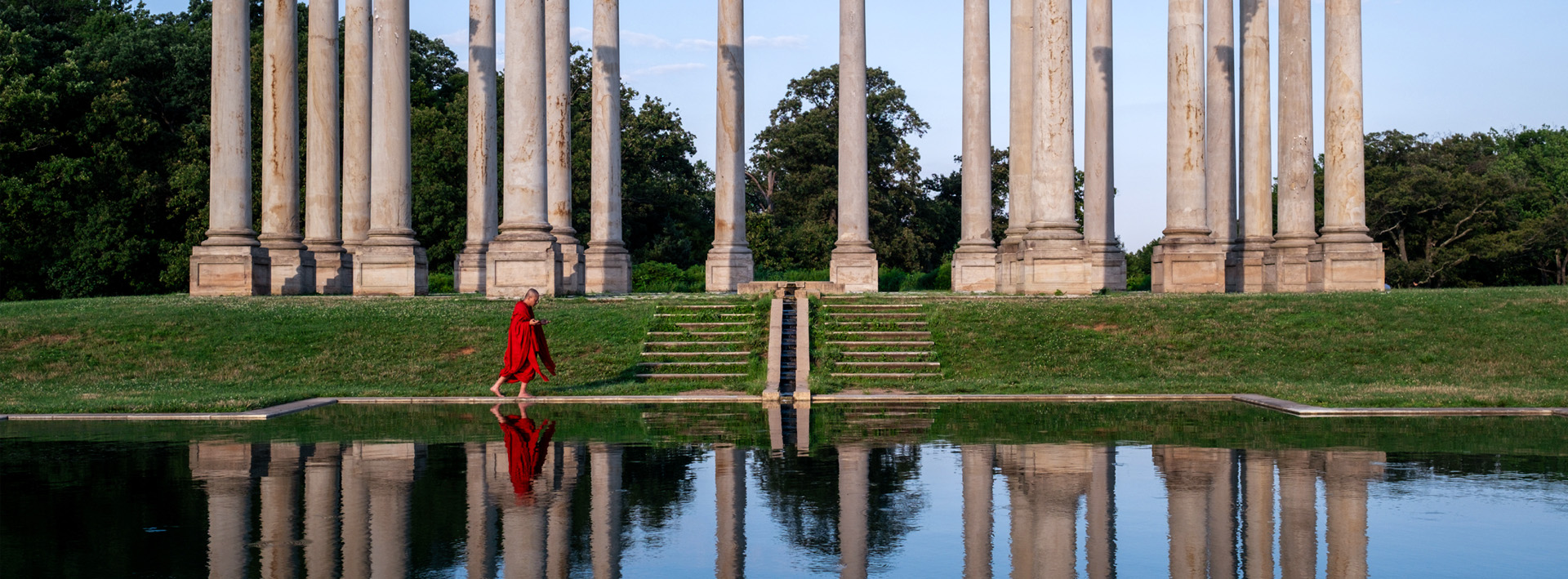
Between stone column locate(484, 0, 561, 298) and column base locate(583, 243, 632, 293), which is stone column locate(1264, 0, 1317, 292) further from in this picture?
stone column locate(484, 0, 561, 298)

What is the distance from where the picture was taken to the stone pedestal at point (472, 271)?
218 feet

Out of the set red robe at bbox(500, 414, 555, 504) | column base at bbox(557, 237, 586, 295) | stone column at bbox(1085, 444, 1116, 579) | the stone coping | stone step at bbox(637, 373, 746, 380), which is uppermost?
column base at bbox(557, 237, 586, 295)

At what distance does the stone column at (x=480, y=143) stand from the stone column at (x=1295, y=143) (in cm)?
3632

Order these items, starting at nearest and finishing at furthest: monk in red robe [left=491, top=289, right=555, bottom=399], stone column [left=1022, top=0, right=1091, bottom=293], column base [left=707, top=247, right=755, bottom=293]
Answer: monk in red robe [left=491, top=289, right=555, bottom=399]
stone column [left=1022, top=0, right=1091, bottom=293]
column base [left=707, top=247, right=755, bottom=293]

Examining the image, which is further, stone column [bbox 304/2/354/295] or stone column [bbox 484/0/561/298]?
stone column [bbox 304/2/354/295]

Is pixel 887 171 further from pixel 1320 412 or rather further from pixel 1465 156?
pixel 1320 412

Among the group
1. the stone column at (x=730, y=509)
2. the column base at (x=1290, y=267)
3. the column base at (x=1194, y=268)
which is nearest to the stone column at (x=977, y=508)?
the stone column at (x=730, y=509)

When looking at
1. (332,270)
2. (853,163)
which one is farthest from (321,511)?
(853,163)

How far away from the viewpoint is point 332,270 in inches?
2483

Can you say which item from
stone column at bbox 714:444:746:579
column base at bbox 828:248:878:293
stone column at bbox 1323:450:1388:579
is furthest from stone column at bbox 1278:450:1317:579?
column base at bbox 828:248:878:293

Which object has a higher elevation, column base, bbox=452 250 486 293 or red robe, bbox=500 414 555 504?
column base, bbox=452 250 486 293

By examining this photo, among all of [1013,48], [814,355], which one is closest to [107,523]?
[814,355]

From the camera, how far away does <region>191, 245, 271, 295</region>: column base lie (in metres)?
55.9

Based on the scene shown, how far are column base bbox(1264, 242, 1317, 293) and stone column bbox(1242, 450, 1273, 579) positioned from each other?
40477 millimetres
